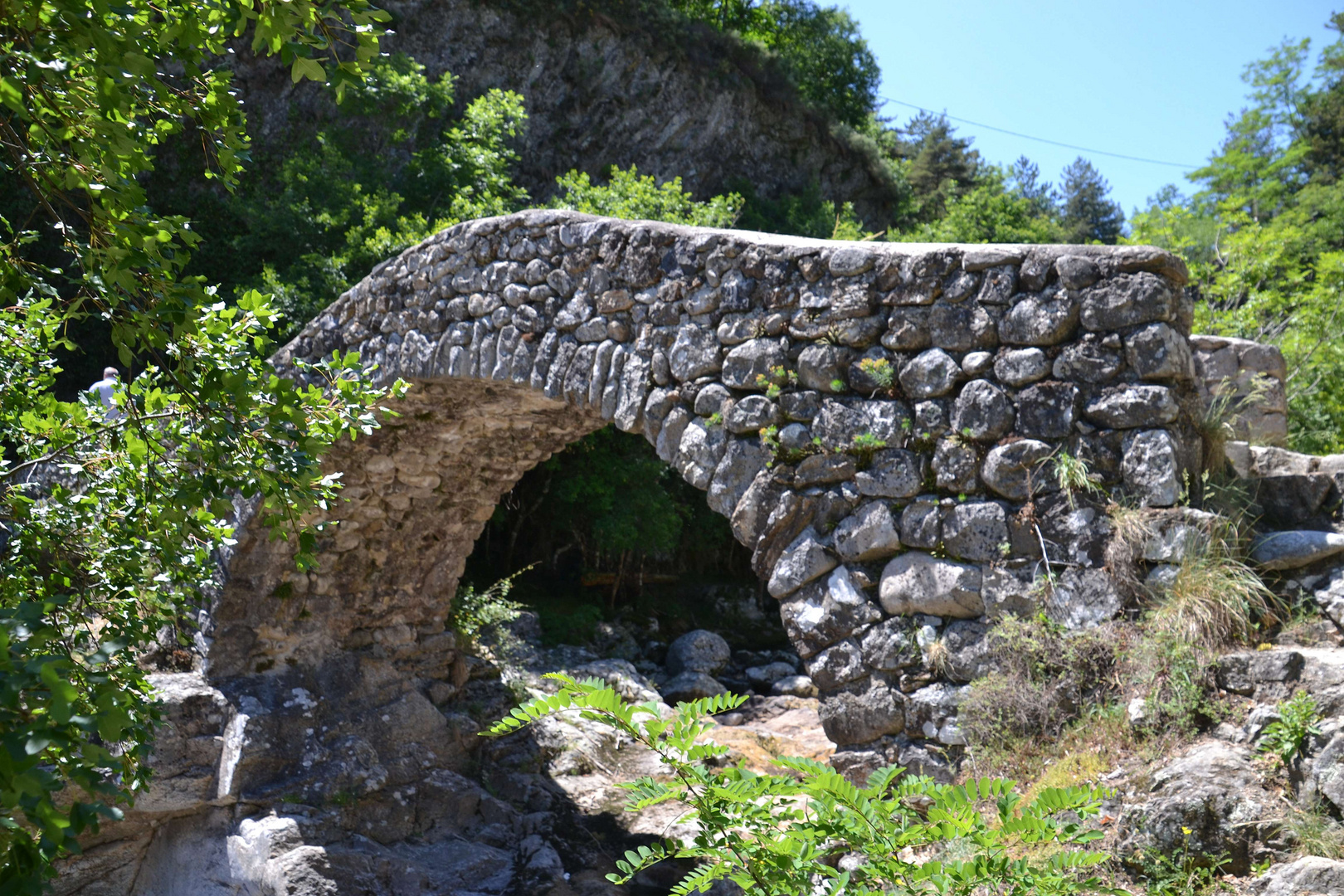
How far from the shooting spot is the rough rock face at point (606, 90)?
14531mm

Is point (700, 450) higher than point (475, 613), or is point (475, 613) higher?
point (700, 450)

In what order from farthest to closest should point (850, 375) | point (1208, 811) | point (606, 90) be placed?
point (606, 90) < point (850, 375) < point (1208, 811)

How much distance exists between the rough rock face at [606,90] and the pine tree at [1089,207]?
13397 millimetres

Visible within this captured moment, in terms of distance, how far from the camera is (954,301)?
11.5 feet

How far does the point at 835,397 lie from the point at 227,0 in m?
2.46

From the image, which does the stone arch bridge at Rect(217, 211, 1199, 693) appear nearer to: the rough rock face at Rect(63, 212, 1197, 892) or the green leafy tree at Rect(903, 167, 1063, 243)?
the rough rock face at Rect(63, 212, 1197, 892)

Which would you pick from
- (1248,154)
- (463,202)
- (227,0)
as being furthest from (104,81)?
(1248,154)

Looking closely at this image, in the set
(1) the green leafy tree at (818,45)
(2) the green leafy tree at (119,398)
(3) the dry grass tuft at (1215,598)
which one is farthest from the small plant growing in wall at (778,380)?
(1) the green leafy tree at (818,45)

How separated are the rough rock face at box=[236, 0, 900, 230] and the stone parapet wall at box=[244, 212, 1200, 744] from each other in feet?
34.7

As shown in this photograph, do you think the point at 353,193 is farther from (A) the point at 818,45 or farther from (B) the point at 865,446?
(A) the point at 818,45

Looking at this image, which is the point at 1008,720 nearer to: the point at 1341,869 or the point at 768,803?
the point at 1341,869

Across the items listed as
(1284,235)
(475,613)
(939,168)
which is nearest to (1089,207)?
(939,168)

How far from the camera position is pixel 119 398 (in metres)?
2.64

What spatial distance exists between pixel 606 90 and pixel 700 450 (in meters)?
13.3
